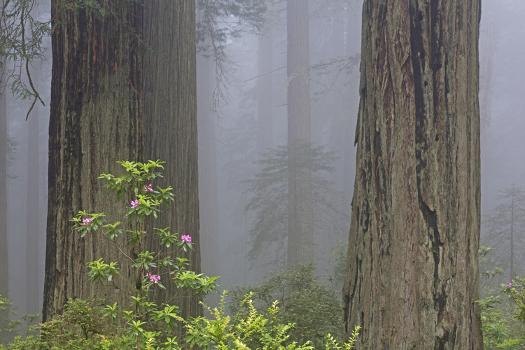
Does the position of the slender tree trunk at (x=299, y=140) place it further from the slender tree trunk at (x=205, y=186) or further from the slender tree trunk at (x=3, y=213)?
the slender tree trunk at (x=3, y=213)

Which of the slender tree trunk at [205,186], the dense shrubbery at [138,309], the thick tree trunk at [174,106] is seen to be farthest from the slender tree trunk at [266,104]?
the dense shrubbery at [138,309]

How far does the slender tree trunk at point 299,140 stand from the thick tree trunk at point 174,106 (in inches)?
386

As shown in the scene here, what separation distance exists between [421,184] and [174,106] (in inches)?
128

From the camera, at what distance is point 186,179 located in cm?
597

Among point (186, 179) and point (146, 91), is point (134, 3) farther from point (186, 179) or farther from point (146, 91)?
point (186, 179)

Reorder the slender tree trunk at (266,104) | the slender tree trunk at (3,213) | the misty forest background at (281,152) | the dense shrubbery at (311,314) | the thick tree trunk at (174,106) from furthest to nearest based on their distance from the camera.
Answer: the slender tree trunk at (266,104)
the misty forest background at (281,152)
the slender tree trunk at (3,213)
the dense shrubbery at (311,314)
the thick tree trunk at (174,106)

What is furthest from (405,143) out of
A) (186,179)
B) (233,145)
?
(233,145)

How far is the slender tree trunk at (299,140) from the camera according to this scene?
16594mm

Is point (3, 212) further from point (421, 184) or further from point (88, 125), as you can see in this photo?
point (421, 184)

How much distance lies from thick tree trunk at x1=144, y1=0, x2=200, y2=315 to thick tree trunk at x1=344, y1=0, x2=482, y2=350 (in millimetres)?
2729

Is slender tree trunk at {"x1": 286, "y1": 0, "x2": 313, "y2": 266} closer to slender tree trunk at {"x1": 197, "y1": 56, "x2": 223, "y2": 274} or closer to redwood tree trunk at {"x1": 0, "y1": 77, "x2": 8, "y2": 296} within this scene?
slender tree trunk at {"x1": 197, "y1": 56, "x2": 223, "y2": 274}

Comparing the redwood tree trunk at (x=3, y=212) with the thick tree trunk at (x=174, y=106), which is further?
the redwood tree trunk at (x=3, y=212)

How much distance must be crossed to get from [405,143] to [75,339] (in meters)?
2.06

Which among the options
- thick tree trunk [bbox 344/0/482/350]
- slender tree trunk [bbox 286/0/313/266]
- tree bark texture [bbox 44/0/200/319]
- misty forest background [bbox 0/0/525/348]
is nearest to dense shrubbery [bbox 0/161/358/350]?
thick tree trunk [bbox 344/0/482/350]
